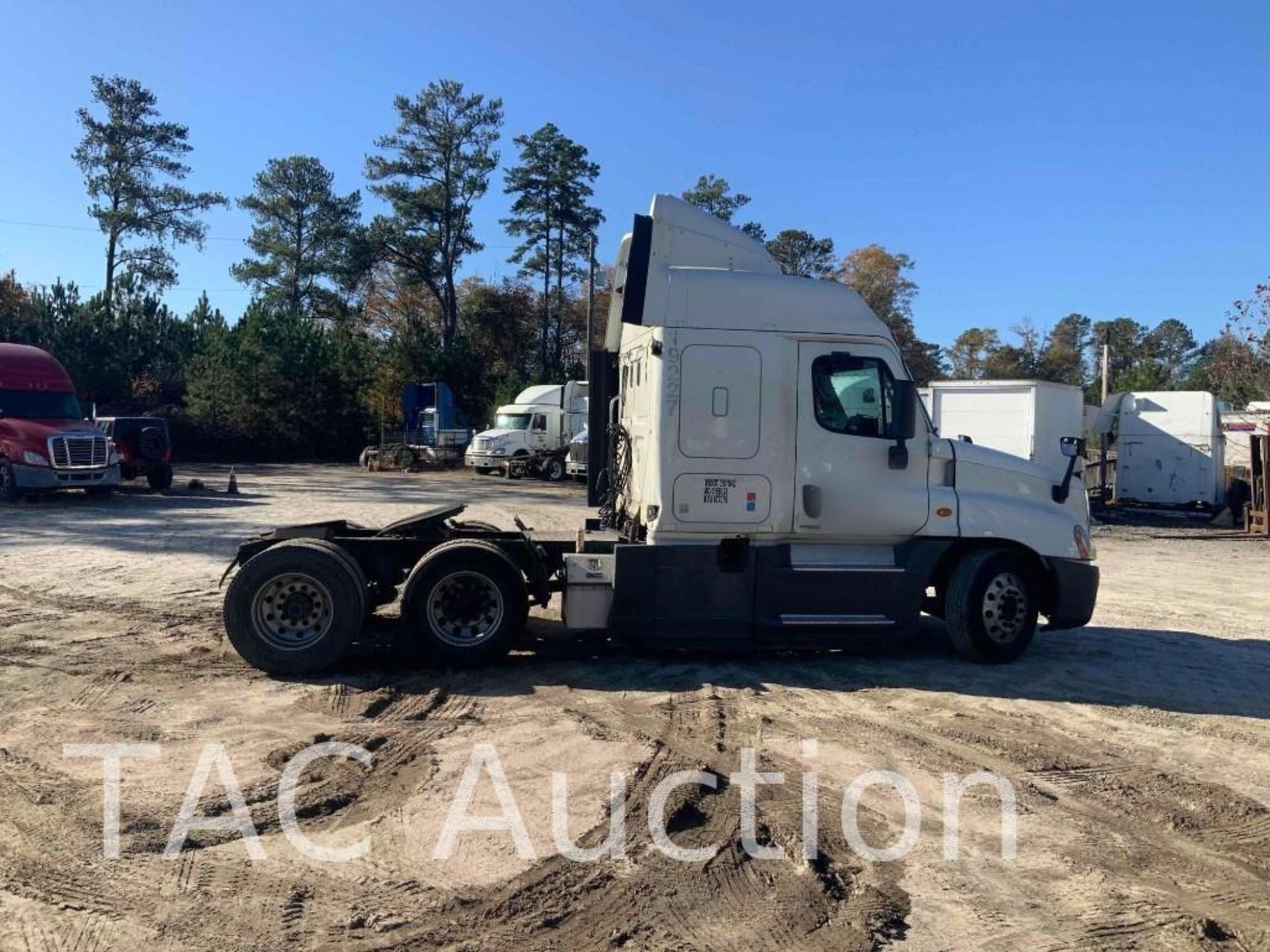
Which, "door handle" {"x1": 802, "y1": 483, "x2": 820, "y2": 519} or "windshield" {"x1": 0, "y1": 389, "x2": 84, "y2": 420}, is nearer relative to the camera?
"door handle" {"x1": 802, "y1": 483, "x2": 820, "y2": 519}

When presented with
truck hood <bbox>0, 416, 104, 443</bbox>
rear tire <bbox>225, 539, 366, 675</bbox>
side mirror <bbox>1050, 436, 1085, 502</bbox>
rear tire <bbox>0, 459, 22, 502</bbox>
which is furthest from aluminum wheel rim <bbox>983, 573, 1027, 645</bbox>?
rear tire <bbox>0, 459, 22, 502</bbox>

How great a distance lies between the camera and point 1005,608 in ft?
25.7

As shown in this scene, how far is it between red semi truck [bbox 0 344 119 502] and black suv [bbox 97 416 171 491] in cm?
278

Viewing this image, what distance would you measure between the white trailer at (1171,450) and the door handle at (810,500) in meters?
21.7

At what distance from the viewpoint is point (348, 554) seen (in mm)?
7391

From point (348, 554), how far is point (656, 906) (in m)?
4.56

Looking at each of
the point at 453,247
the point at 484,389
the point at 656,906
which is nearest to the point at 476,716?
the point at 656,906

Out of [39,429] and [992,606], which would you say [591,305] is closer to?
[39,429]

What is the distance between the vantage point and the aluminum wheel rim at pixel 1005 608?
25.6 ft

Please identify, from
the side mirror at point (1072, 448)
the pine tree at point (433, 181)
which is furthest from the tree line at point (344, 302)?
the side mirror at point (1072, 448)

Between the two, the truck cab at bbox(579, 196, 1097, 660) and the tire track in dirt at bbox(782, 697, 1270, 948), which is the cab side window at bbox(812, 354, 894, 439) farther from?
the tire track in dirt at bbox(782, 697, 1270, 948)

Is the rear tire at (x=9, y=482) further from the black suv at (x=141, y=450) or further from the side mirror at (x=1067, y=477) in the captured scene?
the side mirror at (x=1067, y=477)

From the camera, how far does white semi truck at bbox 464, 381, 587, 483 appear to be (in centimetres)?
3462

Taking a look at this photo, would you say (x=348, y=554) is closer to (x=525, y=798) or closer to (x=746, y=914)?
(x=525, y=798)
